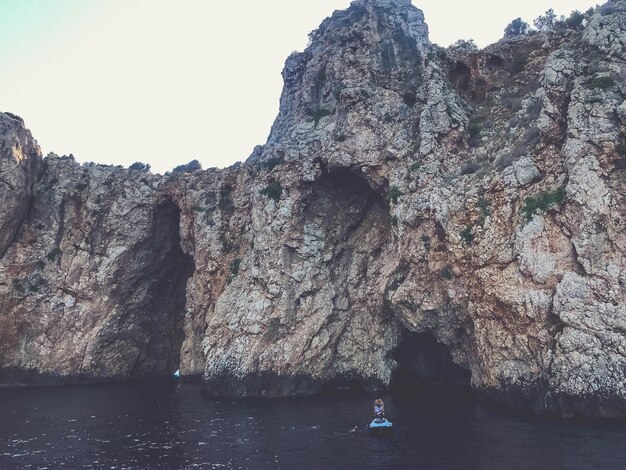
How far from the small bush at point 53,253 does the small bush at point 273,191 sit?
2616cm

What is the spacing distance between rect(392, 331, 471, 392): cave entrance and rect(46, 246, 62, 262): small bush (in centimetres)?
3988

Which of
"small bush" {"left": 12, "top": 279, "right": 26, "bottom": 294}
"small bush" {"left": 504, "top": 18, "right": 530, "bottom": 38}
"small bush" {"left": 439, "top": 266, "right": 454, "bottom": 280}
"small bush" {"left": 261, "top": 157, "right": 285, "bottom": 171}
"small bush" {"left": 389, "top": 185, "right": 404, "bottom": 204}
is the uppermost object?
"small bush" {"left": 504, "top": 18, "right": 530, "bottom": 38}

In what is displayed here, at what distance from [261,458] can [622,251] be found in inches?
947

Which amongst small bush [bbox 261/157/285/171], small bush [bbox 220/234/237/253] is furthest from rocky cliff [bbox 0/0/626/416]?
small bush [bbox 220/234/237/253]

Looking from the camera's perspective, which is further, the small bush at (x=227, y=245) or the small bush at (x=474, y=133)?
the small bush at (x=227, y=245)

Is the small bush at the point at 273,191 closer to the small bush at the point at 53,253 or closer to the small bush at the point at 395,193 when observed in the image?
the small bush at the point at 395,193

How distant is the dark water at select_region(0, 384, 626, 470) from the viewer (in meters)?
22.1

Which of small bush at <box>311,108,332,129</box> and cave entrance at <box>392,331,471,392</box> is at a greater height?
small bush at <box>311,108,332,129</box>

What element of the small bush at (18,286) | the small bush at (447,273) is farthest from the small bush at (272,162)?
the small bush at (18,286)

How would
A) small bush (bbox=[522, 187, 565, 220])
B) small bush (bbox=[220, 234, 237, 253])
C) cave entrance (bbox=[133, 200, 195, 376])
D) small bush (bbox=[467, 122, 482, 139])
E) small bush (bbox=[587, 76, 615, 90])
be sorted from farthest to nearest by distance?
1. cave entrance (bbox=[133, 200, 195, 376])
2. small bush (bbox=[220, 234, 237, 253])
3. small bush (bbox=[467, 122, 482, 139])
4. small bush (bbox=[587, 76, 615, 90])
5. small bush (bbox=[522, 187, 565, 220])

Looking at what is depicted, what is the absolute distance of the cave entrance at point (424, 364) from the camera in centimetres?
4394

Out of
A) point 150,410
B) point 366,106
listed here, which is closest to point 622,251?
point 366,106

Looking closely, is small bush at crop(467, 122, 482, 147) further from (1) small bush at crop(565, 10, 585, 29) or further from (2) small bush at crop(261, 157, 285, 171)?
(2) small bush at crop(261, 157, 285, 171)

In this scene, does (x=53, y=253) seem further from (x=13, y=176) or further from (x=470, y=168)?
(x=470, y=168)
